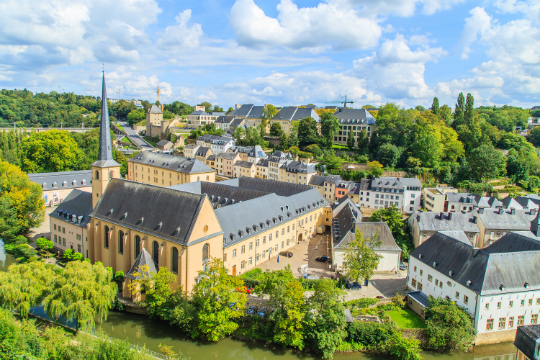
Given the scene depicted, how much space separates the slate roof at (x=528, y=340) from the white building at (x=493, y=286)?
14.5 ft

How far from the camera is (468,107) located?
8069 centimetres

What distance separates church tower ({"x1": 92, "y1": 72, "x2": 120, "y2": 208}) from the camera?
3841 centimetres

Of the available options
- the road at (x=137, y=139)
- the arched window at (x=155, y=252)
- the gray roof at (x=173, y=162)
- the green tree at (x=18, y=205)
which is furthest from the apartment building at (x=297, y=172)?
the road at (x=137, y=139)

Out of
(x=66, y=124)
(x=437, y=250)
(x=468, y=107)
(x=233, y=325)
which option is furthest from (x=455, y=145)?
(x=66, y=124)

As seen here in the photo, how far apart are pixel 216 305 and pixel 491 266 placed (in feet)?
Answer: 71.9

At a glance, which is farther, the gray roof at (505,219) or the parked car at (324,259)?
the gray roof at (505,219)

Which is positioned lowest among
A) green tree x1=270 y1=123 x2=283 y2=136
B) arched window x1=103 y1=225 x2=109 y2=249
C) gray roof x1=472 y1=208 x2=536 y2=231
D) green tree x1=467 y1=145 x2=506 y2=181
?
arched window x1=103 y1=225 x2=109 y2=249

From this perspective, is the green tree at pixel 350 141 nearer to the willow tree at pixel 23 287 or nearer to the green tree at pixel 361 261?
the green tree at pixel 361 261

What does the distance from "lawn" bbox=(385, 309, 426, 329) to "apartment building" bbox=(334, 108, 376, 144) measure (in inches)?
2228

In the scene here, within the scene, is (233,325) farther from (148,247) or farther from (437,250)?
(437,250)

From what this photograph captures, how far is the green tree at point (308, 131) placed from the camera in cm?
8475

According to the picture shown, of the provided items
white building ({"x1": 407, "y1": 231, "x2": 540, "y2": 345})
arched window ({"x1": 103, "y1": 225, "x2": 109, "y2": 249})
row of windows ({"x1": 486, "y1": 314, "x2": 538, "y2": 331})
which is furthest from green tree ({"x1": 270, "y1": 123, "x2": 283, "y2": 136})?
row of windows ({"x1": 486, "y1": 314, "x2": 538, "y2": 331})

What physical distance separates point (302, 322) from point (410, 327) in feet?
29.9

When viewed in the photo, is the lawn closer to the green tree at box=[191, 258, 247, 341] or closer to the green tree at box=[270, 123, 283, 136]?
the green tree at box=[191, 258, 247, 341]
